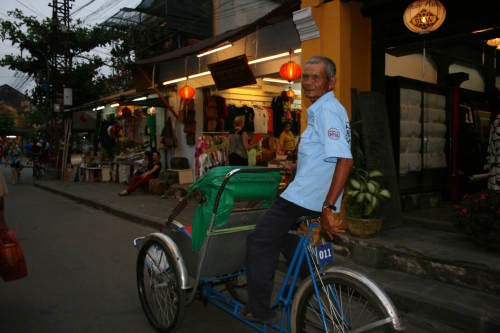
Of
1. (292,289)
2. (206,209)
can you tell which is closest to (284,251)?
(292,289)

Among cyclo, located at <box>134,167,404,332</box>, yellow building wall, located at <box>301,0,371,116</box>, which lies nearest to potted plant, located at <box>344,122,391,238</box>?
yellow building wall, located at <box>301,0,371,116</box>

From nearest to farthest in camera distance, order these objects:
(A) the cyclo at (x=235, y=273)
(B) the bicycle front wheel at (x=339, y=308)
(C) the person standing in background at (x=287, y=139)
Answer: (B) the bicycle front wheel at (x=339, y=308), (A) the cyclo at (x=235, y=273), (C) the person standing in background at (x=287, y=139)

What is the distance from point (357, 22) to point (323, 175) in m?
4.39

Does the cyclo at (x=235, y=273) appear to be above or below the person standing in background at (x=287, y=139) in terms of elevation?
below

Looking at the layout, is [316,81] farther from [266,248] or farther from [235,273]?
[235,273]

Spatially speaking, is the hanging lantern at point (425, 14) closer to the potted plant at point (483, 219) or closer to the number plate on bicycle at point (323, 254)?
the potted plant at point (483, 219)

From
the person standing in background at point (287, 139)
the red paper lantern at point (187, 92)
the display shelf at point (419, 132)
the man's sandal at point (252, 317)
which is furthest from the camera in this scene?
the person standing in background at point (287, 139)

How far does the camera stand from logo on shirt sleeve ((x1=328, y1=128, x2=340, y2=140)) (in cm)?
245

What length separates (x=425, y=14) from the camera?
5.05 m

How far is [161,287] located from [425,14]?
456 centimetres

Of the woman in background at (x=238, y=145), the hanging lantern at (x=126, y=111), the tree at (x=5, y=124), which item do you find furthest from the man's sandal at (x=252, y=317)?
the tree at (x=5, y=124)

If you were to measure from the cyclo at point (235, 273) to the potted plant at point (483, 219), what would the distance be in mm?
2790

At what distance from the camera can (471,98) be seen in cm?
898

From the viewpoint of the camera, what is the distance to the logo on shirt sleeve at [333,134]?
245 cm
